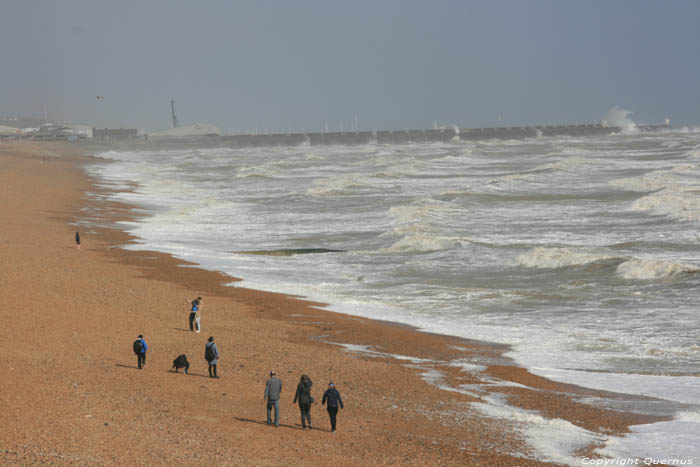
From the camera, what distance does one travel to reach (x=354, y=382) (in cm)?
2034

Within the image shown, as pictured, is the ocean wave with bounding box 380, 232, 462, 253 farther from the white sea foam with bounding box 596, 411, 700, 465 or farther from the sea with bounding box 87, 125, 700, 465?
the white sea foam with bounding box 596, 411, 700, 465

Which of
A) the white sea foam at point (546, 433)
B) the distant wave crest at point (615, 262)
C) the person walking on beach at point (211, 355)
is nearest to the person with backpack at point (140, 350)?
the person walking on beach at point (211, 355)

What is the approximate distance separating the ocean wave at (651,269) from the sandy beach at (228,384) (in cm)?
1198

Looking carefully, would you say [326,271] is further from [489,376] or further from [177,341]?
[489,376]

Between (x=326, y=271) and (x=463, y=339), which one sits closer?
(x=463, y=339)

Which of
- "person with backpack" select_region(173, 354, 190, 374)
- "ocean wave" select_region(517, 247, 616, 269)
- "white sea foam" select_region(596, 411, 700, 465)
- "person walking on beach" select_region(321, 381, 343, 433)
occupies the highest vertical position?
"person walking on beach" select_region(321, 381, 343, 433)

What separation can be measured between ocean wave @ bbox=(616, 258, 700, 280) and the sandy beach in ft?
39.3

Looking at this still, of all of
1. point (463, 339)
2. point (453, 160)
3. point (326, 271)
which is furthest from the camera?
point (453, 160)

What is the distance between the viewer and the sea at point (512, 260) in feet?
72.9

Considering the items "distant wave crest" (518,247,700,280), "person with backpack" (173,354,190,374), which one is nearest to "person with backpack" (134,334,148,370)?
"person with backpack" (173,354,190,374)

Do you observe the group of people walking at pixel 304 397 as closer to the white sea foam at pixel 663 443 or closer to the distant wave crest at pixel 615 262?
the white sea foam at pixel 663 443

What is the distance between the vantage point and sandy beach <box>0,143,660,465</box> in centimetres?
1514

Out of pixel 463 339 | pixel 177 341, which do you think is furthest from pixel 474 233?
pixel 177 341

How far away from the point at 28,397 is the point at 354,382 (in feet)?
23.9
